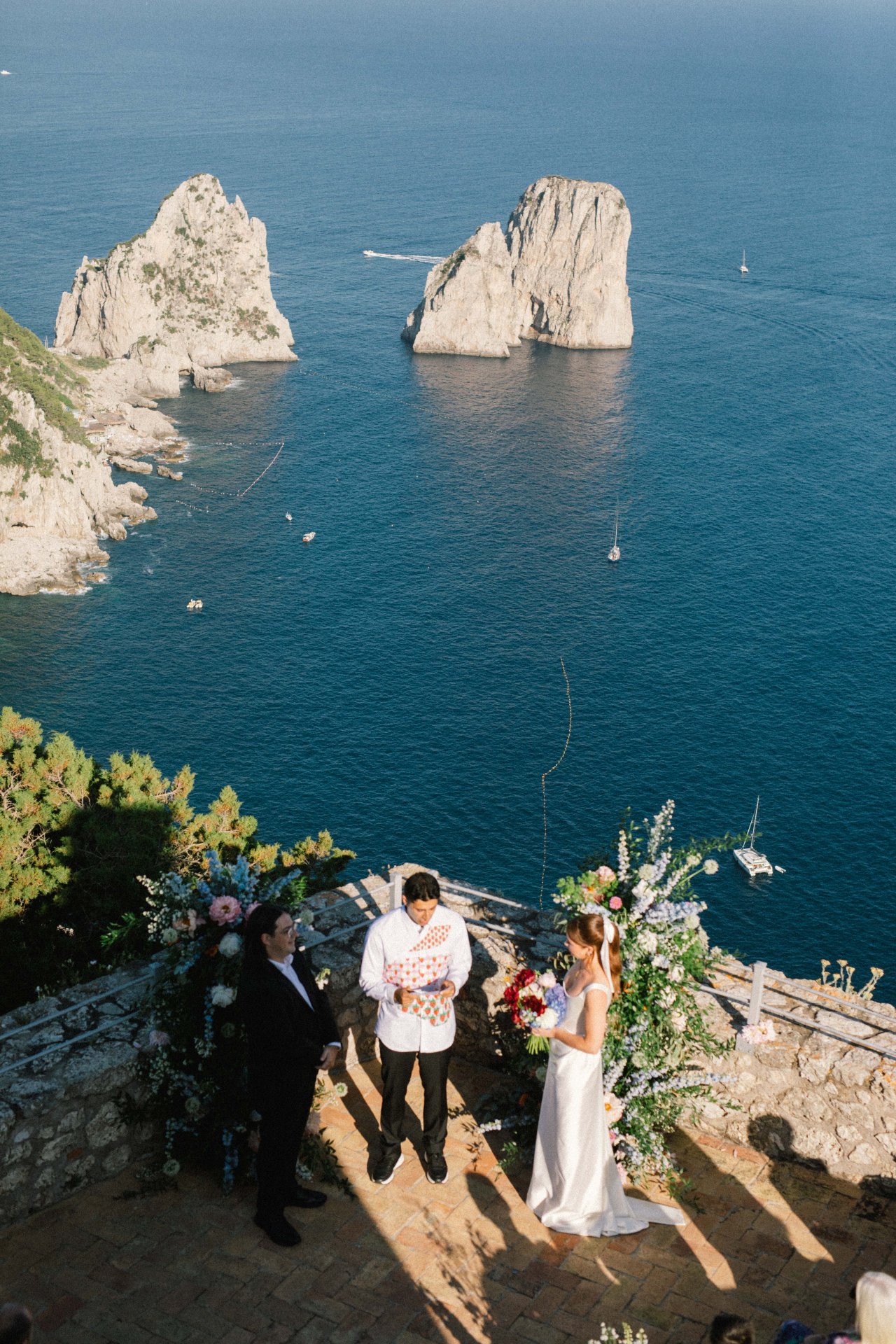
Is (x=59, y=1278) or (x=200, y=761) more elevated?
(x=59, y=1278)

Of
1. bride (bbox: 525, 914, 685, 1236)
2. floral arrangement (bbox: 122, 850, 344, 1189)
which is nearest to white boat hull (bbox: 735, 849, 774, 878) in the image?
bride (bbox: 525, 914, 685, 1236)

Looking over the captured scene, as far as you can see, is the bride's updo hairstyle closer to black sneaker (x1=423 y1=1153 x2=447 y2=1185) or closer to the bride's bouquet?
the bride's bouquet

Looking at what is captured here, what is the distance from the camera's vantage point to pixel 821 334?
122 m

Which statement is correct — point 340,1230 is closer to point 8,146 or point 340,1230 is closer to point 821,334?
point 821,334

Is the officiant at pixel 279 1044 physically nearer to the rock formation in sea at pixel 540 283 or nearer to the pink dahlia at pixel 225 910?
the pink dahlia at pixel 225 910

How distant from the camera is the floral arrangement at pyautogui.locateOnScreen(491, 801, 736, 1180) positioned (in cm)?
855

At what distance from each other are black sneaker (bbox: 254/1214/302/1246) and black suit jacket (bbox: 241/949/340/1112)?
0.71 m

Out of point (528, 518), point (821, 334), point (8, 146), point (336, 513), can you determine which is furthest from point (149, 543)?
point (8, 146)

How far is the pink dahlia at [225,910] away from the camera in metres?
8.55

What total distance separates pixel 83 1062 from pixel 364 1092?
2309 millimetres

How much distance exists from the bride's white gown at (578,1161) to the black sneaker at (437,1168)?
0.63 metres

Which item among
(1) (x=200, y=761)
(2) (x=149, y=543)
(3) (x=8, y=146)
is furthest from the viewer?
(3) (x=8, y=146)

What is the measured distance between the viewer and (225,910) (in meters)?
8.55

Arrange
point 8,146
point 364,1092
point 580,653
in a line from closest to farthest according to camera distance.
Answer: point 364,1092 < point 580,653 < point 8,146
